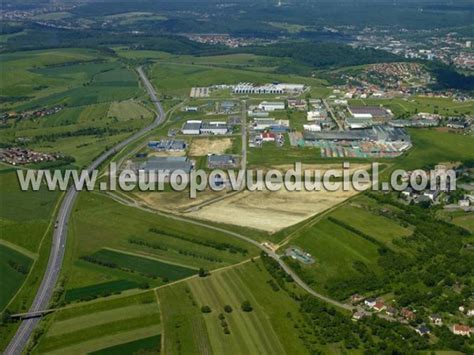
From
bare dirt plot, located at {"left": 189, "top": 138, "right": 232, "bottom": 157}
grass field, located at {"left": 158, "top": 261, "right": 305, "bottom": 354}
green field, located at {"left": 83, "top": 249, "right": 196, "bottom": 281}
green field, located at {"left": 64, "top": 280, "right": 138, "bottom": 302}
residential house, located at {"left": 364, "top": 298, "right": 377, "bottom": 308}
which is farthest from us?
bare dirt plot, located at {"left": 189, "top": 138, "right": 232, "bottom": 157}

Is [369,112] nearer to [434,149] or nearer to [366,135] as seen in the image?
[366,135]

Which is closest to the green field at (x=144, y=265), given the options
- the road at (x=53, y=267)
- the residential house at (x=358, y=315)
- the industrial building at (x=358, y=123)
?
the road at (x=53, y=267)

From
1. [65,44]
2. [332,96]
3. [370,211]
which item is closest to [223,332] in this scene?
[370,211]

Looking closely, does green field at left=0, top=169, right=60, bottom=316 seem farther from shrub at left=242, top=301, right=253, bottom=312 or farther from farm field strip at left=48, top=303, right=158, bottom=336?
shrub at left=242, top=301, right=253, bottom=312

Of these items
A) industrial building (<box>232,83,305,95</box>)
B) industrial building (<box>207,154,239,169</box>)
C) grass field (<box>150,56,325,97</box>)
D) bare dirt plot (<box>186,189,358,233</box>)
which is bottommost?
bare dirt plot (<box>186,189,358,233</box>)

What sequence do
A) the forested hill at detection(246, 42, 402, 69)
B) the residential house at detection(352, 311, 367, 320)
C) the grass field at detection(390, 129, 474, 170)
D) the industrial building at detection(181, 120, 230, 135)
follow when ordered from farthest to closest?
the forested hill at detection(246, 42, 402, 69) < the industrial building at detection(181, 120, 230, 135) < the grass field at detection(390, 129, 474, 170) < the residential house at detection(352, 311, 367, 320)

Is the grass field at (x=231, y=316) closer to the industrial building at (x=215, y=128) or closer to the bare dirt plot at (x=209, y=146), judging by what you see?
the bare dirt plot at (x=209, y=146)

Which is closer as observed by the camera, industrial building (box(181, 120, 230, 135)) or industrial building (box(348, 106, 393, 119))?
industrial building (box(181, 120, 230, 135))

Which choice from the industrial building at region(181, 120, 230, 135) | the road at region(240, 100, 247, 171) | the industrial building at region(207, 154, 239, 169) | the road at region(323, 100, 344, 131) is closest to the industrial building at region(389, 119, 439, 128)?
the road at region(323, 100, 344, 131)
